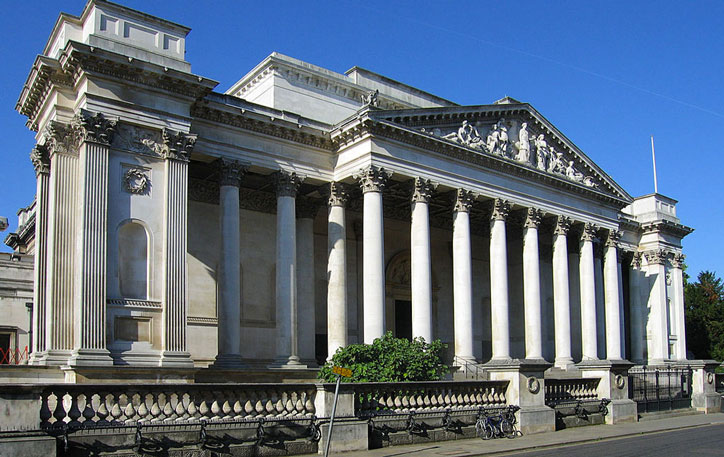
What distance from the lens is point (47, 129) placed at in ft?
87.8

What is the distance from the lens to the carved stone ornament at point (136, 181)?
25734 mm

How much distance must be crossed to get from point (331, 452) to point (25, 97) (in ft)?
60.2

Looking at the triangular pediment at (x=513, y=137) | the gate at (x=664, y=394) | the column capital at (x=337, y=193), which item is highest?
the triangular pediment at (x=513, y=137)

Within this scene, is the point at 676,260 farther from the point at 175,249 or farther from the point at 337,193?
the point at 175,249

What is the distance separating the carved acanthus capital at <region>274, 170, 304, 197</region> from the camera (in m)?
31.4

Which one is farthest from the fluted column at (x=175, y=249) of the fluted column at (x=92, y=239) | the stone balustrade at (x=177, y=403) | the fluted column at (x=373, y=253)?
the fluted column at (x=373, y=253)

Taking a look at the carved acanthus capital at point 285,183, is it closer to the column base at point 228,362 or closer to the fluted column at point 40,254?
the column base at point 228,362

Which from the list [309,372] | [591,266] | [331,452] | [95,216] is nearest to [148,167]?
[95,216]

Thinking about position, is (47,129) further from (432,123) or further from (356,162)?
(432,123)

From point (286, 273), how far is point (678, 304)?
3396 centimetres

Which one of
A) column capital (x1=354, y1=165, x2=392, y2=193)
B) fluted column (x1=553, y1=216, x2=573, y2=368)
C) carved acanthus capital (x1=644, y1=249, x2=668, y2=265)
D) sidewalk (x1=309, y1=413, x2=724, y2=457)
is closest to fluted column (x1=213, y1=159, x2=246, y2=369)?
column capital (x1=354, y1=165, x2=392, y2=193)

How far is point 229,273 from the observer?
95.7ft

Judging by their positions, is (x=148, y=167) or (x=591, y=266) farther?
(x=591, y=266)

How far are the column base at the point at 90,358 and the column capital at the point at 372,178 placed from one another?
12.4 m
